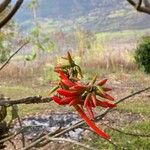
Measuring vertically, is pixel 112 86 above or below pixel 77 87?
below

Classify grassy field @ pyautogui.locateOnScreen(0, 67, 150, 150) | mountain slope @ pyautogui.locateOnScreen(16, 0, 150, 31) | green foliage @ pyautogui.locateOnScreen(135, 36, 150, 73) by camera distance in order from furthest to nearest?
mountain slope @ pyautogui.locateOnScreen(16, 0, 150, 31) → green foliage @ pyautogui.locateOnScreen(135, 36, 150, 73) → grassy field @ pyautogui.locateOnScreen(0, 67, 150, 150)

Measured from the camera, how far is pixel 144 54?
1850cm

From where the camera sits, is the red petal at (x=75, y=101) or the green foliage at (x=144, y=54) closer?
the red petal at (x=75, y=101)

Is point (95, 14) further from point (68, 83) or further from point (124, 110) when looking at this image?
point (68, 83)

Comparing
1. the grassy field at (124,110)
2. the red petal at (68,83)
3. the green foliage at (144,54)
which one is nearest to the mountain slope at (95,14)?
the green foliage at (144,54)

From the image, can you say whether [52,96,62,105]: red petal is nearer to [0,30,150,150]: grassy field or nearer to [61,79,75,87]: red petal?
[61,79,75,87]: red petal

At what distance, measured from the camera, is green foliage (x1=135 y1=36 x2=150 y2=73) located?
724 inches

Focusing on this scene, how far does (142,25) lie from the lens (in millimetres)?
65750

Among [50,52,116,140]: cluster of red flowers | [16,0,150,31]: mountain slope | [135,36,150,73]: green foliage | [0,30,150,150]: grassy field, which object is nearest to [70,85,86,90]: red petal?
[50,52,116,140]: cluster of red flowers

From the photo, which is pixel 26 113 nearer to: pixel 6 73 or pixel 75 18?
pixel 6 73

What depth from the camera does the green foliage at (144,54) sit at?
18391 millimetres

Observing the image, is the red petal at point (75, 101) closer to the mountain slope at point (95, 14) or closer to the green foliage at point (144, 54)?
the green foliage at point (144, 54)

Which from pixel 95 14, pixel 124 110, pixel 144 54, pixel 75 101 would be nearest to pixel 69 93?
pixel 75 101

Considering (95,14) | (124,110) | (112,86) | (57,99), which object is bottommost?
(95,14)
